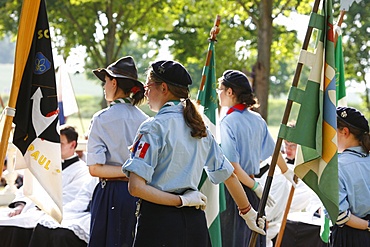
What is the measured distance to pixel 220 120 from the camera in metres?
6.46

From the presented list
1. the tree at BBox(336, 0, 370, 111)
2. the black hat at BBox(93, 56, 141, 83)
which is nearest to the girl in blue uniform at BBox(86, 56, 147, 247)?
the black hat at BBox(93, 56, 141, 83)

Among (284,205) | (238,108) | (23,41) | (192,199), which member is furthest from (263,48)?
(192,199)

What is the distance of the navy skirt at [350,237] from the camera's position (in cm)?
528

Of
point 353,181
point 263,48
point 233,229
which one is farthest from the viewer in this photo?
point 263,48

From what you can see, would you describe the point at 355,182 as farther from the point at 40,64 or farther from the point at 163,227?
the point at 40,64

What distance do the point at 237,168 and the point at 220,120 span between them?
1.84ft

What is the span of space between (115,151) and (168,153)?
135 cm

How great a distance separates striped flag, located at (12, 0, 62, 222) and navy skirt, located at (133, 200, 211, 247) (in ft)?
2.68

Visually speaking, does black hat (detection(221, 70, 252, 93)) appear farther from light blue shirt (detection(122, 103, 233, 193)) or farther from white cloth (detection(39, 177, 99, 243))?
light blue shirt (detection(122, 103, 233, 193))

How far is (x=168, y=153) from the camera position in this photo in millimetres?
4211

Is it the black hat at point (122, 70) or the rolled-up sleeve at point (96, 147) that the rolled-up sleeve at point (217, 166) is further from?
the black hat at point (122, 70)

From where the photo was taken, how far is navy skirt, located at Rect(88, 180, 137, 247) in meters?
5.60

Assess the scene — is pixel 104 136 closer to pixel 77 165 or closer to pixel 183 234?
pixel 183 234

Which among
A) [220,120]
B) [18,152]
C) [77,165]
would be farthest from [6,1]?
[18,152]
